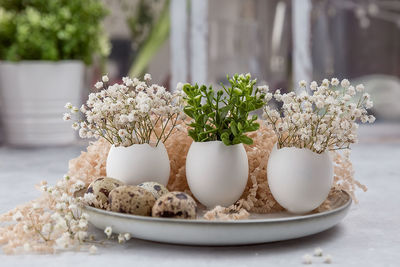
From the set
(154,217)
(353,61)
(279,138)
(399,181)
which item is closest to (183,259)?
(154,217)

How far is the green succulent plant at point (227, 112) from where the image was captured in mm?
1099

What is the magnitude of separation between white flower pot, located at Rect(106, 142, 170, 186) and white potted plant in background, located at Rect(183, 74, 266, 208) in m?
0.07

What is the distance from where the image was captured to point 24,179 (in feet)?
6.33

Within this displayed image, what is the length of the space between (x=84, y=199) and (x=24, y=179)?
0.94m

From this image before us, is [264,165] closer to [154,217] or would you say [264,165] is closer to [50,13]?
[154,217]

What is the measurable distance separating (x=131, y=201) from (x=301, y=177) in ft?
1.02

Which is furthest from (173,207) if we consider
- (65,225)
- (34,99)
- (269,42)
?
(269,42)

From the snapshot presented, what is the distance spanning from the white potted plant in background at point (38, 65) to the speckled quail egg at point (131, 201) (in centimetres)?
186

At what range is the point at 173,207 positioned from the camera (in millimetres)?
989

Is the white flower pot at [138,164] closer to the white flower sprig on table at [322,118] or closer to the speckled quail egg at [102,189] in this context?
the speckled quail egg at [102,189]

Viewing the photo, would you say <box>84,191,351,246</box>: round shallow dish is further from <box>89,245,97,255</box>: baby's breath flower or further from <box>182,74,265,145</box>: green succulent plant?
<box>182,74,265,145</box>: green succulent plant

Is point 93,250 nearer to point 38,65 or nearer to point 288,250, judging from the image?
point 288,250

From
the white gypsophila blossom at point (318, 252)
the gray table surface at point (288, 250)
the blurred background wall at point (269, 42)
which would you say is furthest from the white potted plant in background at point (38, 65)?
the white gypsophila blossom at point (318, 252)

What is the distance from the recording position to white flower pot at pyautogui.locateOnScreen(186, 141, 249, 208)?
3.61ft
